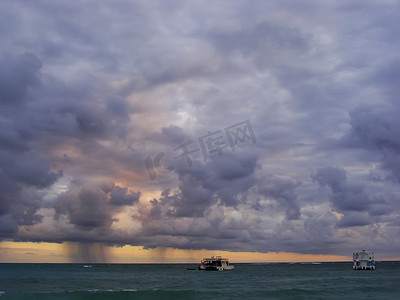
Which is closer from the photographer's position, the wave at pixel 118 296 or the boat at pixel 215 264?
the wave at pixel 118 296

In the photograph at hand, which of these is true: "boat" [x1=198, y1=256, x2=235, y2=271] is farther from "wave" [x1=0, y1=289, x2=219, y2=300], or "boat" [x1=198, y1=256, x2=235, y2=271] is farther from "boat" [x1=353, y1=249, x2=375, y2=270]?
"wave" [x1=0, y1=289, x2=219, y2=300]

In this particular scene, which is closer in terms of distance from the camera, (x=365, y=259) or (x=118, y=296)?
(x=118, y=296)

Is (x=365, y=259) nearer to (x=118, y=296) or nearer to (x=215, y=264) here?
(x=215, y=264)

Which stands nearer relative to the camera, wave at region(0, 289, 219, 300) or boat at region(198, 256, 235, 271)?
wave at region(0, 289, 219, 300)

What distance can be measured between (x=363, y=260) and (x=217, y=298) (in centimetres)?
12945

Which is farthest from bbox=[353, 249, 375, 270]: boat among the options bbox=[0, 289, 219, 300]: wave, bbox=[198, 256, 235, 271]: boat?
bbox=[0, 289, 219, 300]: wave

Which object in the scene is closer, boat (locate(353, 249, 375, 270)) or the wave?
the wave

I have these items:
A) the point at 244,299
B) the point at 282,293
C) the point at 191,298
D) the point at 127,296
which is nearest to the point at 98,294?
the point at 127,296

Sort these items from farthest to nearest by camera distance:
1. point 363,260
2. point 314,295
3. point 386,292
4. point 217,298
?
point 363,260 → point 386,292 → point 314,295 → point 217,298

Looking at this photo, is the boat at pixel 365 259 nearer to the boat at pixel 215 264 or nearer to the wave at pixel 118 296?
Answer: the boat at pixel 215 264

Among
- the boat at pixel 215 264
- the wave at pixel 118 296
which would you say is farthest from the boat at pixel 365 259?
the wave at pixel 118 296

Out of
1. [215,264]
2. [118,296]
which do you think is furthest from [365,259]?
[118,296]

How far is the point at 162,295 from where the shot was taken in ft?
239

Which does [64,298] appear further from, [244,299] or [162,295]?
[244,299]
